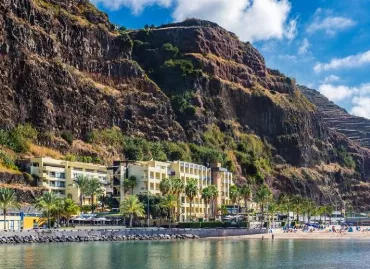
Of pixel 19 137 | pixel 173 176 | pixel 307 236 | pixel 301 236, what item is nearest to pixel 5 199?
pixel 19 137

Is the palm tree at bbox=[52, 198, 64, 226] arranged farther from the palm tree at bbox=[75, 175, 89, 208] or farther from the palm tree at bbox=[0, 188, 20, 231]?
the palm tree at bbox=[75, 175, 89, 208]

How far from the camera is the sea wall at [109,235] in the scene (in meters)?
99.9

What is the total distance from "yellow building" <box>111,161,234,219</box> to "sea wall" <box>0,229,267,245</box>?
24.5 metres

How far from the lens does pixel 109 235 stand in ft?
362

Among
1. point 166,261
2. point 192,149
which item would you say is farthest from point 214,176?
point 166,261

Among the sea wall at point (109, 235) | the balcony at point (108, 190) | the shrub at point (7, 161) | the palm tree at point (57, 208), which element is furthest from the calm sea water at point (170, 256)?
the balcony at point (108, 190)

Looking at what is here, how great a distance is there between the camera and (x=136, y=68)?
632 feet

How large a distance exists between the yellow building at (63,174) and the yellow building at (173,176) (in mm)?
3942

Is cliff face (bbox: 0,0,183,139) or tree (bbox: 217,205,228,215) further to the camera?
tree (bbox: 217,205,228,215)

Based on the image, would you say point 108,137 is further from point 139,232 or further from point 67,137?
point 139,232

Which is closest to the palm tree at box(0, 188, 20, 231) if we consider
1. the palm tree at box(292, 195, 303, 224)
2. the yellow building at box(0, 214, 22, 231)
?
the yellow building at box(0, 214, 22, 231)

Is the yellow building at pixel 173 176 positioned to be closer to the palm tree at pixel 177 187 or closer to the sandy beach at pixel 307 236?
the palm tree at pixel 177 187

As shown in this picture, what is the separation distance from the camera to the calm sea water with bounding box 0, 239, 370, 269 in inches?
Result: 2781

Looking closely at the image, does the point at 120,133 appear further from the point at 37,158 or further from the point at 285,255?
the point at 285,255
